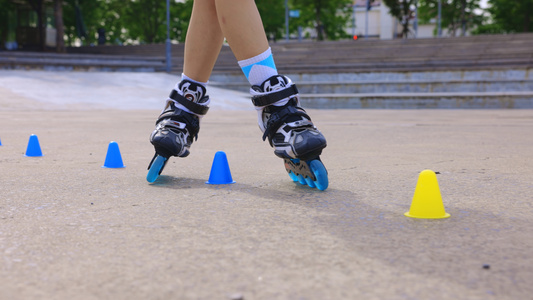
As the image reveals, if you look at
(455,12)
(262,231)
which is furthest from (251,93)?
(455,12)

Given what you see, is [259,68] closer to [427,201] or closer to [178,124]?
[178,124]

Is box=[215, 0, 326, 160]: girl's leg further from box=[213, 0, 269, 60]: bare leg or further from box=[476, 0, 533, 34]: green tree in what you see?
box=[476, 0, 533, 34]: green tree

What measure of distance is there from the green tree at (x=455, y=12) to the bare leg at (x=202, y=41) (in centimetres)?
4479

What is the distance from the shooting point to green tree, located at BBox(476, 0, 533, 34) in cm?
3747

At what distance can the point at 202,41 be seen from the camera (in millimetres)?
2904

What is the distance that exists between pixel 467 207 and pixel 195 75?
59.7 inches

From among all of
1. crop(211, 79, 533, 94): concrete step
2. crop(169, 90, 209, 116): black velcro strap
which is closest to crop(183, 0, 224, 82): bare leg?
crop(169, 90, 209, 116): black velcro strap

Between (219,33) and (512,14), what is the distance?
41273 millimetres

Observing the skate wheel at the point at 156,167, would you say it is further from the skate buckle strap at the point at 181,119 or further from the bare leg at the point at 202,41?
the bare leg at the point at 202,41

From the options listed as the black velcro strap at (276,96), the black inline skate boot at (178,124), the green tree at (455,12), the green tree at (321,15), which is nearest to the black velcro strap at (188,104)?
the black inline skate boot at (178,124)

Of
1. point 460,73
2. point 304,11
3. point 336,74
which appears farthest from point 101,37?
point 460,73

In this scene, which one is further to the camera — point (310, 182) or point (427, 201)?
point (310, 182)

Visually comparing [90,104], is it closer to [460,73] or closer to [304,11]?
[460,73]

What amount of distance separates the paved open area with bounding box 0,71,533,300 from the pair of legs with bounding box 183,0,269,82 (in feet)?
2.02
